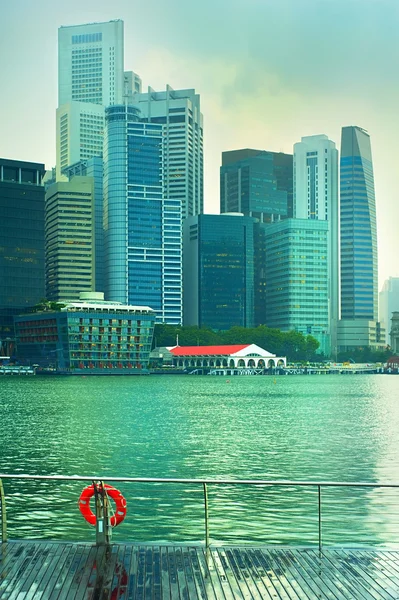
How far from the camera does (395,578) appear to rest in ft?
66.4

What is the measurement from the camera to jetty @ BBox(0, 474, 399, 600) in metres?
19.1

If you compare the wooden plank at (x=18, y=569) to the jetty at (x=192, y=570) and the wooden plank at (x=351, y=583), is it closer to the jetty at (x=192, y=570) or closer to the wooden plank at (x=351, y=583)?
the jetty at (x=192, y=570)

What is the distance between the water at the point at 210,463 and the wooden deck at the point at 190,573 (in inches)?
78.6

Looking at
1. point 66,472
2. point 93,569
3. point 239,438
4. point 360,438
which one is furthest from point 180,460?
point 93,569

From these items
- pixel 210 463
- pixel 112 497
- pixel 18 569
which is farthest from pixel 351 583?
pixel 210 463

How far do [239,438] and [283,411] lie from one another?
3904cm

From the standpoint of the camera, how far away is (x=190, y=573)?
800 inches

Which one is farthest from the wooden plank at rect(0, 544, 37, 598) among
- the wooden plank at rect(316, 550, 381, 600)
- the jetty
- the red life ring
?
the wooden plank at rect(316, 550, 381, 600)

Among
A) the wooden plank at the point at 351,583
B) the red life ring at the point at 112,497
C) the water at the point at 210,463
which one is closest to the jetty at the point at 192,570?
the wooden plank at the point at 351,583

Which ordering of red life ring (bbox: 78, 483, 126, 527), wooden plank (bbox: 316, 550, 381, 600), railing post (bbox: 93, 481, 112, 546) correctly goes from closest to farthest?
wooden plank (bbox: 316, 550, 381, 600)
railing post (bbox: 93, 481, 112, 546)
red life ring (bbox: 78, 483, 126, 527)

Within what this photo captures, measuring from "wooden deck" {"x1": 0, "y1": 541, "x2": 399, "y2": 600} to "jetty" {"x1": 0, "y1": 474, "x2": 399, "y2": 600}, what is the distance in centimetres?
2

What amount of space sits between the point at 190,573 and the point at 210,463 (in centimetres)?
3754

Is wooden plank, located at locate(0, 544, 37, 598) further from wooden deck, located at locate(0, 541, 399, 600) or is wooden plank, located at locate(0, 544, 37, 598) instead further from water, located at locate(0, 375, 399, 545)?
water, located at locate(0, 375, 399, 545)

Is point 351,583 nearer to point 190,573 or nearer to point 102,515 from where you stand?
point 190,573
